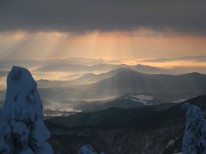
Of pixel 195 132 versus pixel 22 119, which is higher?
pixel 22 119

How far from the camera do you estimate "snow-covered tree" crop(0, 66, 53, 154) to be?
5003 centimetres

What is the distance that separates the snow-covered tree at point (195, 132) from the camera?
54.3 m

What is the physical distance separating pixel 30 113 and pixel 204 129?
59.7 feet

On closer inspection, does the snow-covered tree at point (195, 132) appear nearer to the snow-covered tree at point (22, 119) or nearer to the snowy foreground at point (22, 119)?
the snowy foreground at point (22, 119)

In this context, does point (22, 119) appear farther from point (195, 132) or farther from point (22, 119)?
point (195, 132)

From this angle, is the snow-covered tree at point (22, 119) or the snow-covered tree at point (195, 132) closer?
the snow-covered tree at point (22, 119)

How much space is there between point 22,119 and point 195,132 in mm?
18159

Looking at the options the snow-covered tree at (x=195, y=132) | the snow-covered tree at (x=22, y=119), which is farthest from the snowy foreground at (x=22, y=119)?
the snow-covered tree at (x=195, y=132)

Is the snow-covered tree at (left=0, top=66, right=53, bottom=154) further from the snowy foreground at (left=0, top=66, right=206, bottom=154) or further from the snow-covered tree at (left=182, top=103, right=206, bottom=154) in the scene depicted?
the snow-covered tree at (left=182, top=103, right=206, bottom=154)

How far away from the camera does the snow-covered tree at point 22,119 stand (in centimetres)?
5003

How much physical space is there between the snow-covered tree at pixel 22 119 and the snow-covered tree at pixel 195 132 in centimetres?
1490

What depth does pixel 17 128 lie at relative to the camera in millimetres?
49531

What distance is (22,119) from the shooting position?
5006 cm

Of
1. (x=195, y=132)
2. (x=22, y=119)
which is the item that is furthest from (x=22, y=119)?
(x=195, y=132)
